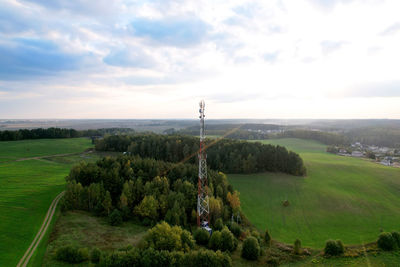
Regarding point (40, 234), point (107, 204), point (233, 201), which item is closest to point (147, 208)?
point (107, 204)

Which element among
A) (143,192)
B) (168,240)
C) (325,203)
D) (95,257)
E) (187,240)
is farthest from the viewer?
(325,203)

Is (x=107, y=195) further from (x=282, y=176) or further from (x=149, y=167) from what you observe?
(x=282, y=176)

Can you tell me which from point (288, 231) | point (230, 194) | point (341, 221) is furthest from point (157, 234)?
point (341, 221)

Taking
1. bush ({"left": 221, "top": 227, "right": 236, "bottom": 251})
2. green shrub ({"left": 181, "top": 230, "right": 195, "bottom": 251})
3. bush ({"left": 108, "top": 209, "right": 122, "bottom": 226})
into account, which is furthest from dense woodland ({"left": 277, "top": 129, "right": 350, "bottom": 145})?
bush ({"left": 108, "top": 209, "right": 122, "bottom": 226})

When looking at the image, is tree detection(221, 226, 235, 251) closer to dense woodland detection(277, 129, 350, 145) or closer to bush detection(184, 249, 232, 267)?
bush detection(184, 249, 232, 267)

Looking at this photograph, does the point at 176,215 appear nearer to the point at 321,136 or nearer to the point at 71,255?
the point at 71,255
